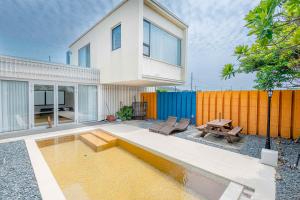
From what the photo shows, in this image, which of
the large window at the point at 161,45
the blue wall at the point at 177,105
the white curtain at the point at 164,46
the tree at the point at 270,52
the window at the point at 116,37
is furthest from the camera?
the blue wall at the point at 177,105

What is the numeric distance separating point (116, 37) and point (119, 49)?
931mm

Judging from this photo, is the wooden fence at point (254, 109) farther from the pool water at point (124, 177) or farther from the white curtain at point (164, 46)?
the pool water at point (124, 177)

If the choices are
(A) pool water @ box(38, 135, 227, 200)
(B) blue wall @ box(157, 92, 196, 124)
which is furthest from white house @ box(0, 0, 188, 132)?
(A) pool water @ box(38, 135, 227, 200)

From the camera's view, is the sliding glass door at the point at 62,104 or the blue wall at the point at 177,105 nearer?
the sliding glass door at the point at 62,104

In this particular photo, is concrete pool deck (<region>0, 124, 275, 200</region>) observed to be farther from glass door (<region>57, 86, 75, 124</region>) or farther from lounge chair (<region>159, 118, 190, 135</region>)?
glass door (<region>57, 86, 75, 124</region>)

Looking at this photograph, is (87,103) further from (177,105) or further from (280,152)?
(280,152)

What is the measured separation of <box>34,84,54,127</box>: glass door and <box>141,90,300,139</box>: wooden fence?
26.3 feet

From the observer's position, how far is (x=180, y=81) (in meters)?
9.06

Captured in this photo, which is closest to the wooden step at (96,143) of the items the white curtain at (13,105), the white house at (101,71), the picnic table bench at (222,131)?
the white house at (101,71)

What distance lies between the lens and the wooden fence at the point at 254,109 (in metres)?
5.22

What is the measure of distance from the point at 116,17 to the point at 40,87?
5.40 metres

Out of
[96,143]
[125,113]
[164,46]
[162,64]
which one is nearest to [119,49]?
[162,64]

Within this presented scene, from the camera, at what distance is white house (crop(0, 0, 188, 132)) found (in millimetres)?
6320

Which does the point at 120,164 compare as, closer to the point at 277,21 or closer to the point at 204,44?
the point at 277,21
